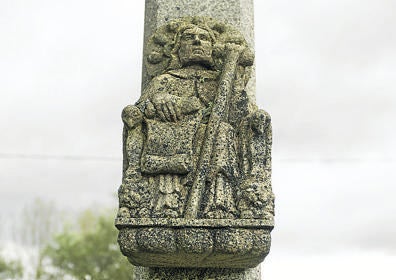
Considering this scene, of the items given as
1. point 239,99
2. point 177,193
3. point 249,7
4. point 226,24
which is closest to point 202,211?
point 177,193

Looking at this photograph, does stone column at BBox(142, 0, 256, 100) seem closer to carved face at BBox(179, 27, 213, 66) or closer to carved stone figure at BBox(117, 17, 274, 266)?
carved stone figure at BBox(117, 17, 274, 266)

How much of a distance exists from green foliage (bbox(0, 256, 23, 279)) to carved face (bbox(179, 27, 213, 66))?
17.2 metres

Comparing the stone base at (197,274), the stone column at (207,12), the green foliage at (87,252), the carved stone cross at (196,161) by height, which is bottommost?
the green foliage at (87,252)

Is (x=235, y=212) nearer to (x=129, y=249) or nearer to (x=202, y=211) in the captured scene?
(x=202, y=211)

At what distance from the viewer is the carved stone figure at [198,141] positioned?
474cm

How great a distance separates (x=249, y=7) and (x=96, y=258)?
1201 cm

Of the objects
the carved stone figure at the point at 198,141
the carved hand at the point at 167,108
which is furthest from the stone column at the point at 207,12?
the carved hand at the point at 167,108

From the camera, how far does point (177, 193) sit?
15.8 feet

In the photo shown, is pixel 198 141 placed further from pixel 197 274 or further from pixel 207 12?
pixel 207 12

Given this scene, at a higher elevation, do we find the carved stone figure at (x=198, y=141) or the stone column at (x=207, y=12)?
the stone column at (x=207, y=12)

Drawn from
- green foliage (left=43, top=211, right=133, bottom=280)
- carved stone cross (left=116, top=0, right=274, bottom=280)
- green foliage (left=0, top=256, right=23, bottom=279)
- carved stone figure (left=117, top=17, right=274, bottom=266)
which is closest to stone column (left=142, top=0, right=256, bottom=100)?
carved stone cross (left=116, top=0, right=274, bottom=280)

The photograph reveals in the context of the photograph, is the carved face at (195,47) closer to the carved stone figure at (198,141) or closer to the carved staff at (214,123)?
the carved stone figure at (198,141)

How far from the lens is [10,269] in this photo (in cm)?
2114

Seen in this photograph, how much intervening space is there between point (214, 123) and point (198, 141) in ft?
0.68
